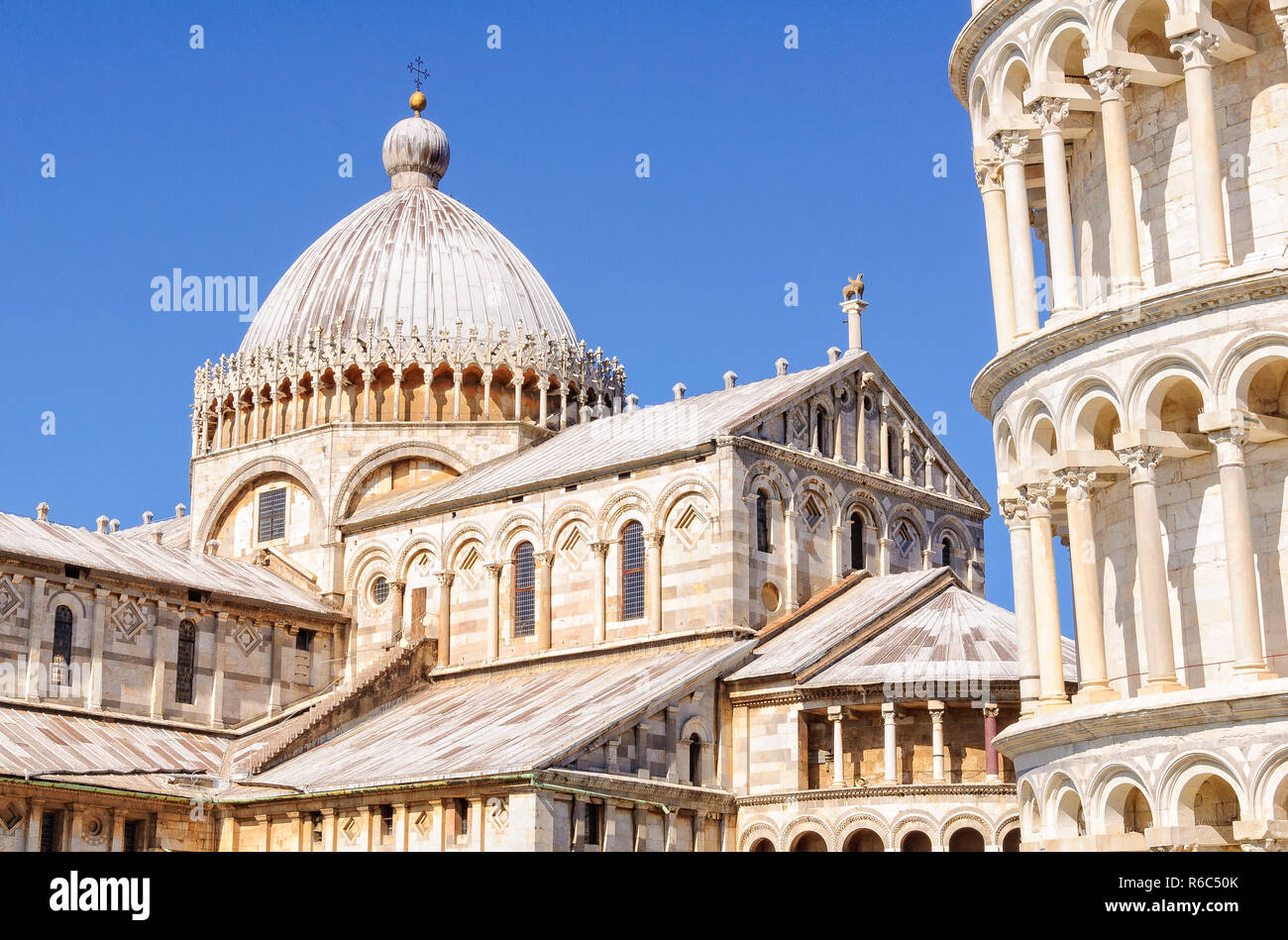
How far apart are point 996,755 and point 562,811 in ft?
31.7

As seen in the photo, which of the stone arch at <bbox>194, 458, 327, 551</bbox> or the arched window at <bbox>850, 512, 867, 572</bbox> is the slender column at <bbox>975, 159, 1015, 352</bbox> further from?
the stone arch at <bbox>194, 458, 327, 551</bbox>

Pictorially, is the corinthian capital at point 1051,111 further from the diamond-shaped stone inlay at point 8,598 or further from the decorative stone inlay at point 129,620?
the decorative stone inlay at point 129,620

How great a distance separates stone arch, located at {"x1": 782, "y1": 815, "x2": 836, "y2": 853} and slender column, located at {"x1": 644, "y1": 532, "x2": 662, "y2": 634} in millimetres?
6670

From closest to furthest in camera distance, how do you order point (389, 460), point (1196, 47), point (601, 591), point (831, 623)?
1. point (1196, 47)
2. point (831, 623)
3. point (601, 591)
4. point (389, 460)

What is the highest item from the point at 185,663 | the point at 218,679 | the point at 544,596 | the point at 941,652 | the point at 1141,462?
the point at 544,596

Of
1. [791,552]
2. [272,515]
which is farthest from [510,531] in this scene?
[272,515]

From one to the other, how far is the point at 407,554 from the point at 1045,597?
28321 millimetres

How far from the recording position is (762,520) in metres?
46.2

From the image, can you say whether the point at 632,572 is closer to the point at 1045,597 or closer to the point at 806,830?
the point at 806,830

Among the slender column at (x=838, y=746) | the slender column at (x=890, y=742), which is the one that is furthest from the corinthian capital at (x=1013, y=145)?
the slender column at (x=838, y=746)

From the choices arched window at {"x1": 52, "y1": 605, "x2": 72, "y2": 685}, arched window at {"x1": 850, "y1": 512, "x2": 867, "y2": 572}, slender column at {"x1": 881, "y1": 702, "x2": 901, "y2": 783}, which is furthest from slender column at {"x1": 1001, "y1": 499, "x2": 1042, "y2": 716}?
arched window at {"x1": 52, "y1": 605, "x2": 72, "y2": 685}

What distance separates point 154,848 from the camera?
4203cm


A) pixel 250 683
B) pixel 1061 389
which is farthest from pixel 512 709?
pixel 1061 389
